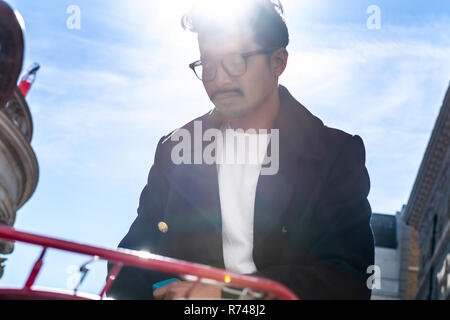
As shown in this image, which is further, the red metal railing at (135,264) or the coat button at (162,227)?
the coat button at (162,227)

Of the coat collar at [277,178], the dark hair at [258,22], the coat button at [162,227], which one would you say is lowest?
the coat button at [162,227]

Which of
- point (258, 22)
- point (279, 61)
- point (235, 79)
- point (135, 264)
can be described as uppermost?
point (258, 22)

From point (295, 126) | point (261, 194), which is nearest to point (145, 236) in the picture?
point (261, 194)

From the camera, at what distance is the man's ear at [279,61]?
4.11 meters

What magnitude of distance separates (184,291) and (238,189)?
A: 918 millimetres

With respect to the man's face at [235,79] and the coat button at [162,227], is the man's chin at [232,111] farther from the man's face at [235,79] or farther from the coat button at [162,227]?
the coat button at [162,227]

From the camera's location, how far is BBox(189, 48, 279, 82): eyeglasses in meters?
3.98

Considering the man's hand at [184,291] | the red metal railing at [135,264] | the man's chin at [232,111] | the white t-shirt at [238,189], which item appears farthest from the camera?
the man's chin at [232,111]

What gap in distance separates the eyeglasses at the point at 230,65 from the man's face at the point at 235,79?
0.02 meters

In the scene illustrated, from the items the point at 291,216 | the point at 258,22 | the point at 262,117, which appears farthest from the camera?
the point at 262,117

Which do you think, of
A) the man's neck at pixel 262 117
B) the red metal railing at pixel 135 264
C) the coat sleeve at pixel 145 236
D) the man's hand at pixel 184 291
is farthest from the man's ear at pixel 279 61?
the red metal railing at pixel 135 264

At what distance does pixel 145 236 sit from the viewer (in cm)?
423

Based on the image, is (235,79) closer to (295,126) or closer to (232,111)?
(232,111)

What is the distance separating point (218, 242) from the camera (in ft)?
13.0
